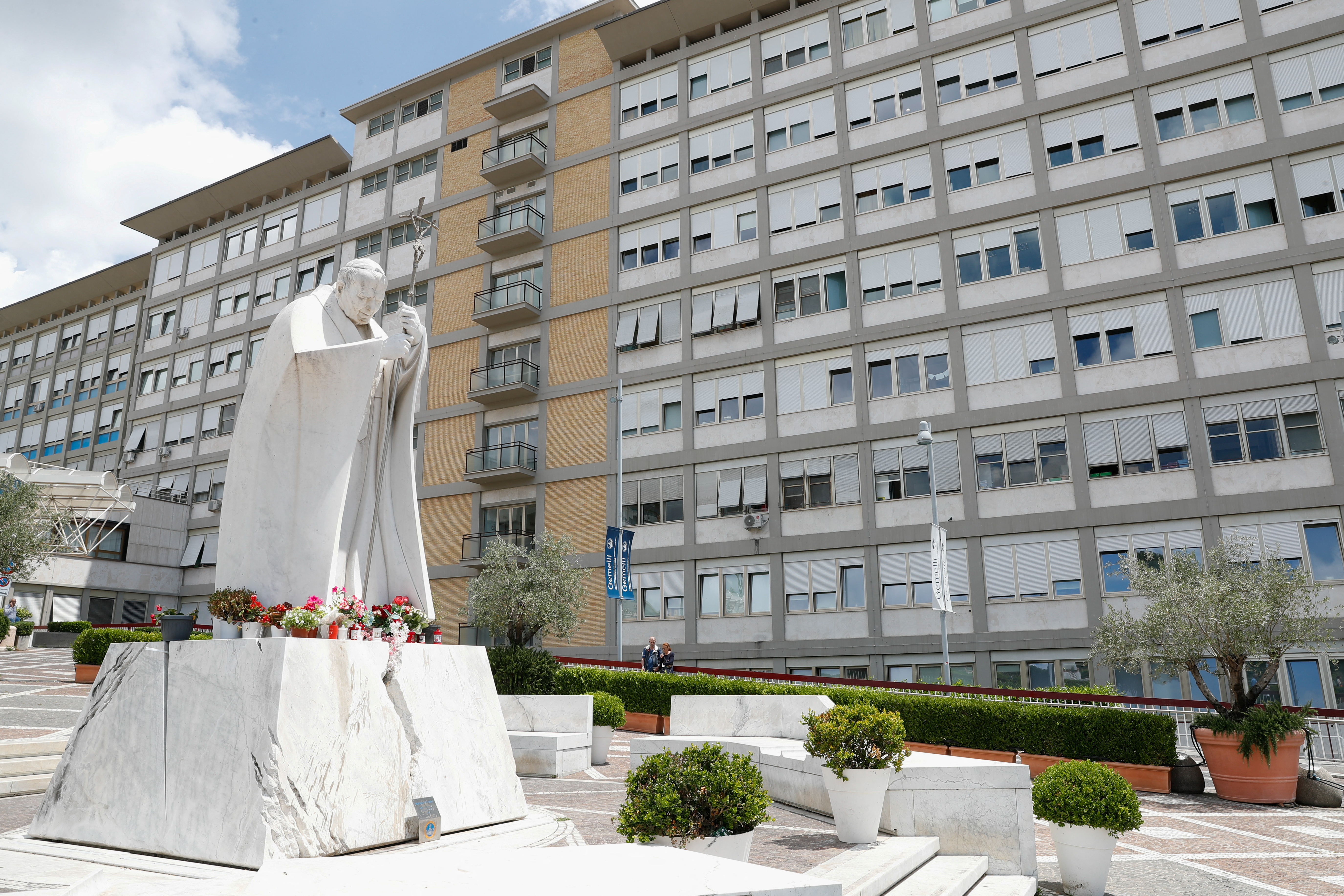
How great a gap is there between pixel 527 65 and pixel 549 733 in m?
32.4

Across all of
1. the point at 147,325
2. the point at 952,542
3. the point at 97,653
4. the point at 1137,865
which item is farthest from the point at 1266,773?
the point at 147,325

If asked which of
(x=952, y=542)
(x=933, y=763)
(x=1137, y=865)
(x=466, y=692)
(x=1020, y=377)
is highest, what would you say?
(x=1020, y=377)

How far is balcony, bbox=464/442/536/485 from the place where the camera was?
3234cm

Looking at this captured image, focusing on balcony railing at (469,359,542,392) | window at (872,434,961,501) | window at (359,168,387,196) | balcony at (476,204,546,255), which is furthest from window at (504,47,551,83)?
window at (872,434,961,501)

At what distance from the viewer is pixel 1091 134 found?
26.2 m

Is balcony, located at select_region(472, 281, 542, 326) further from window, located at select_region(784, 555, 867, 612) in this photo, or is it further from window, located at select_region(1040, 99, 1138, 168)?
window, located at select_region(1040, 99, 1138, 168)

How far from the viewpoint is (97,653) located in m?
22.5

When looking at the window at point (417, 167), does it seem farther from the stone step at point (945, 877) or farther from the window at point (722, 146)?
the stone step at point (945, 877)

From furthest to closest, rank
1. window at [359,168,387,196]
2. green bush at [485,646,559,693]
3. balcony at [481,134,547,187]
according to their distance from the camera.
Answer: window at [359,168,387,196], balcony at [481,134,547,187], green bush at [485,646,559,693]

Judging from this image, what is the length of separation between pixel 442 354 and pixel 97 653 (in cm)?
1753

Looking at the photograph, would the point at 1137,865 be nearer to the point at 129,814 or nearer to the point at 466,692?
the point at 466,692

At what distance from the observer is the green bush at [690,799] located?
5145 millimetres

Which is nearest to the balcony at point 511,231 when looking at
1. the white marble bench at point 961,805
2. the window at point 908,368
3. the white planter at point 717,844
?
the window at point 908,368

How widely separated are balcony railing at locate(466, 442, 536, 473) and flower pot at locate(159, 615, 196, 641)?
2584cm
